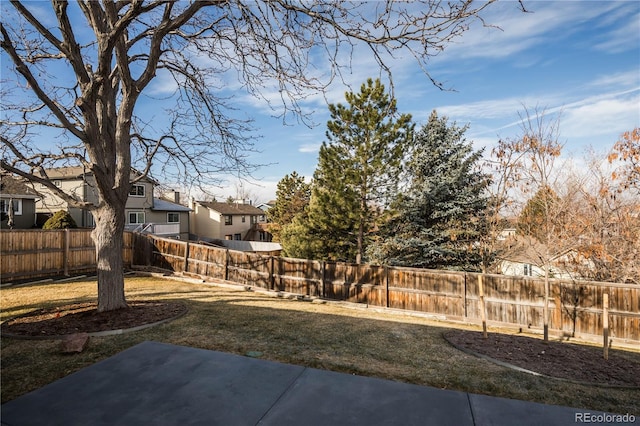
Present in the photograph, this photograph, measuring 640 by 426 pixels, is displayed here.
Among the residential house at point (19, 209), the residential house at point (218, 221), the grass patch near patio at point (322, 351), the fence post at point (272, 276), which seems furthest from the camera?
the residential house at point (218, 221)

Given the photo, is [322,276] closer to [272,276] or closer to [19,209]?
[272,276]

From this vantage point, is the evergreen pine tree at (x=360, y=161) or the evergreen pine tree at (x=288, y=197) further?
the evergreen pine tree at (x=288, y=197)

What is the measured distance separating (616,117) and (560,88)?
9.52 ft

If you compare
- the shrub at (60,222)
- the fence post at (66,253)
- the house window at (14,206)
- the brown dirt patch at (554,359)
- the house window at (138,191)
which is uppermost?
the house window at (138,191)

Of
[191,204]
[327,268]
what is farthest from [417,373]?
[191,204]

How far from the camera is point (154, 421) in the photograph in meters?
2.37

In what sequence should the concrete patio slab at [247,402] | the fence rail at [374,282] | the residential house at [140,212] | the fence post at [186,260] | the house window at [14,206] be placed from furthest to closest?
the residential house at [140,212] < the house window at [14,206] < the fence post at [186,260] < the fence rail at [374,282] < the concrete patio slab at [247,402]

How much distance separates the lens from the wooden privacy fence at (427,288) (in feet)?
29.8

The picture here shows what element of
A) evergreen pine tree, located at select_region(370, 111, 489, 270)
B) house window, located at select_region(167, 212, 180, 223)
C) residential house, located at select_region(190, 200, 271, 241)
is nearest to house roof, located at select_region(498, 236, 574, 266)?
evergreen pine tree, located at select_region(370, 111, 489, 270)

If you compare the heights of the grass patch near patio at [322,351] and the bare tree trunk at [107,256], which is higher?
the bare tree trunk at [107,256]

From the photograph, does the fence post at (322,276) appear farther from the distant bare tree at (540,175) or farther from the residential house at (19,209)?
the residential house at (19,209)

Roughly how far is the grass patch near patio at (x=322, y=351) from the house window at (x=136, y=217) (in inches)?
781

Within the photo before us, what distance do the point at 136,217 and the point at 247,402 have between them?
2774 cm

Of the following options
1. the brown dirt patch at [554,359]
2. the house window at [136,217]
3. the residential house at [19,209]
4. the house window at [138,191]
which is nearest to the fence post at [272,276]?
the brown dirt patch at [554,359]
